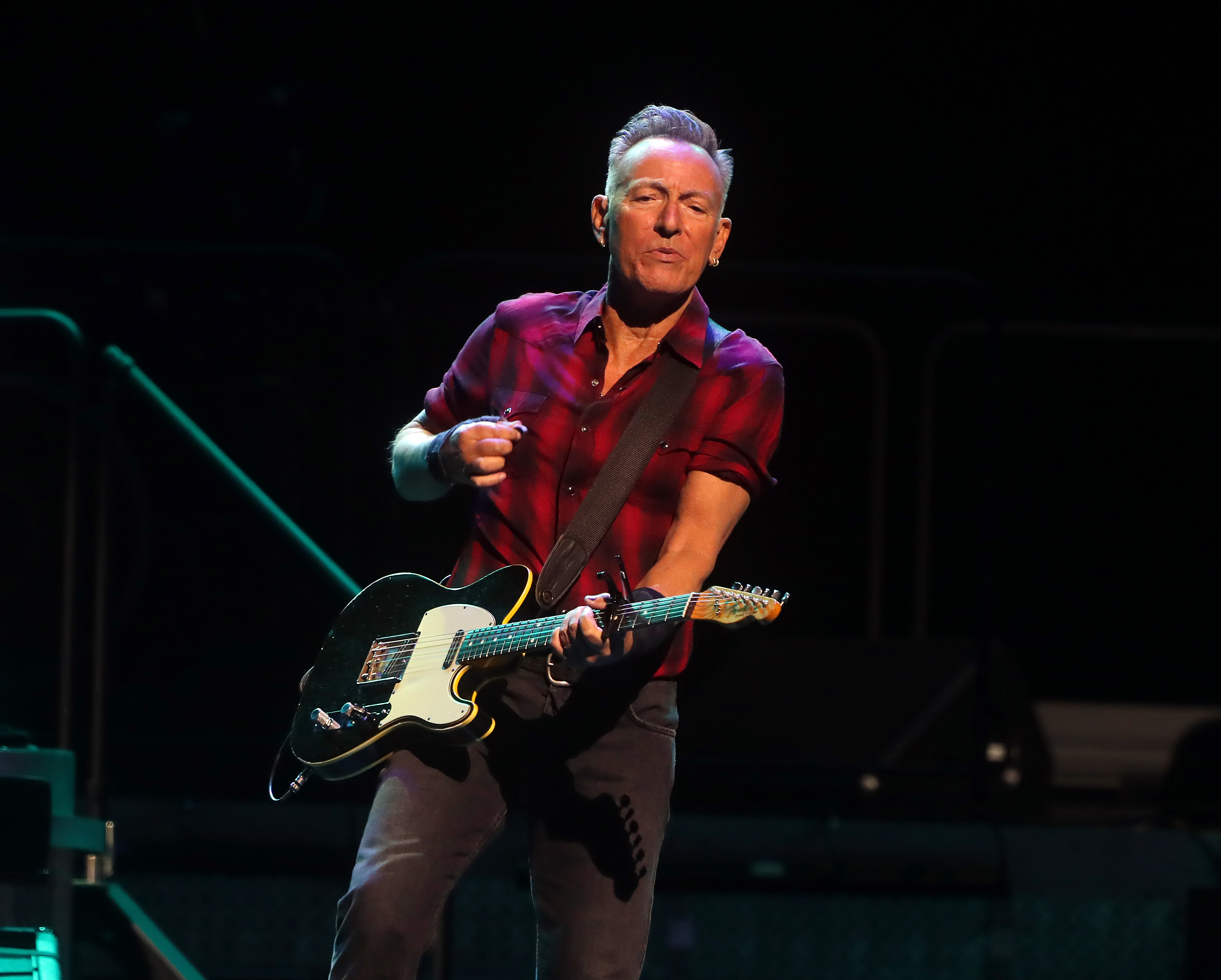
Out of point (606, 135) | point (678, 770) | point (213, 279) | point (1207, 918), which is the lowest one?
point (1207, 918)

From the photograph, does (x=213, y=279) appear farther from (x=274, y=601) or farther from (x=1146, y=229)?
(x=1146, y=229)

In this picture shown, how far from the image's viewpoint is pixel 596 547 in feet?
8.46

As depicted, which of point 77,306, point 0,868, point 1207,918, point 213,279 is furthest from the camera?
point 77,306

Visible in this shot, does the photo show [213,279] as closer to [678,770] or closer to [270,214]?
[270,214]

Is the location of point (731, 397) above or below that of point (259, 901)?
above

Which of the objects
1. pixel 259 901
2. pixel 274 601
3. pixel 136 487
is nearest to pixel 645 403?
pixel 259 901

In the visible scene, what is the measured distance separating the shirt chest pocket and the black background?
8.81 ft

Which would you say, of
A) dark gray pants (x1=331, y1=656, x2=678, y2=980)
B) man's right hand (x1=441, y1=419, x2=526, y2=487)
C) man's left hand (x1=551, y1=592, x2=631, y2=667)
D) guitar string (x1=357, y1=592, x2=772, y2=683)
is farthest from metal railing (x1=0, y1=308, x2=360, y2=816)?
man's left hand (x1=551, y1=592, x2=631, y2=667)

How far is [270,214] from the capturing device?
5.82 m

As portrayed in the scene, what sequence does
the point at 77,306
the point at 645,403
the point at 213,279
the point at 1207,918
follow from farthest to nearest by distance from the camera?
1. the point at 77,306
2. the point at 213,279
3. the point at 1207,918
4. the point at 645,403

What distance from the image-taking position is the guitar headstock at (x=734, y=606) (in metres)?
2.32

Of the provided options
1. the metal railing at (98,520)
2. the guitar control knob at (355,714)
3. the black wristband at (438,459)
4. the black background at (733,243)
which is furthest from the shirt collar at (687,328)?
the black background at (733,243)

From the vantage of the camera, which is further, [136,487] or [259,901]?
[136,487]

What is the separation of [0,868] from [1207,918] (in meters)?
3.23
